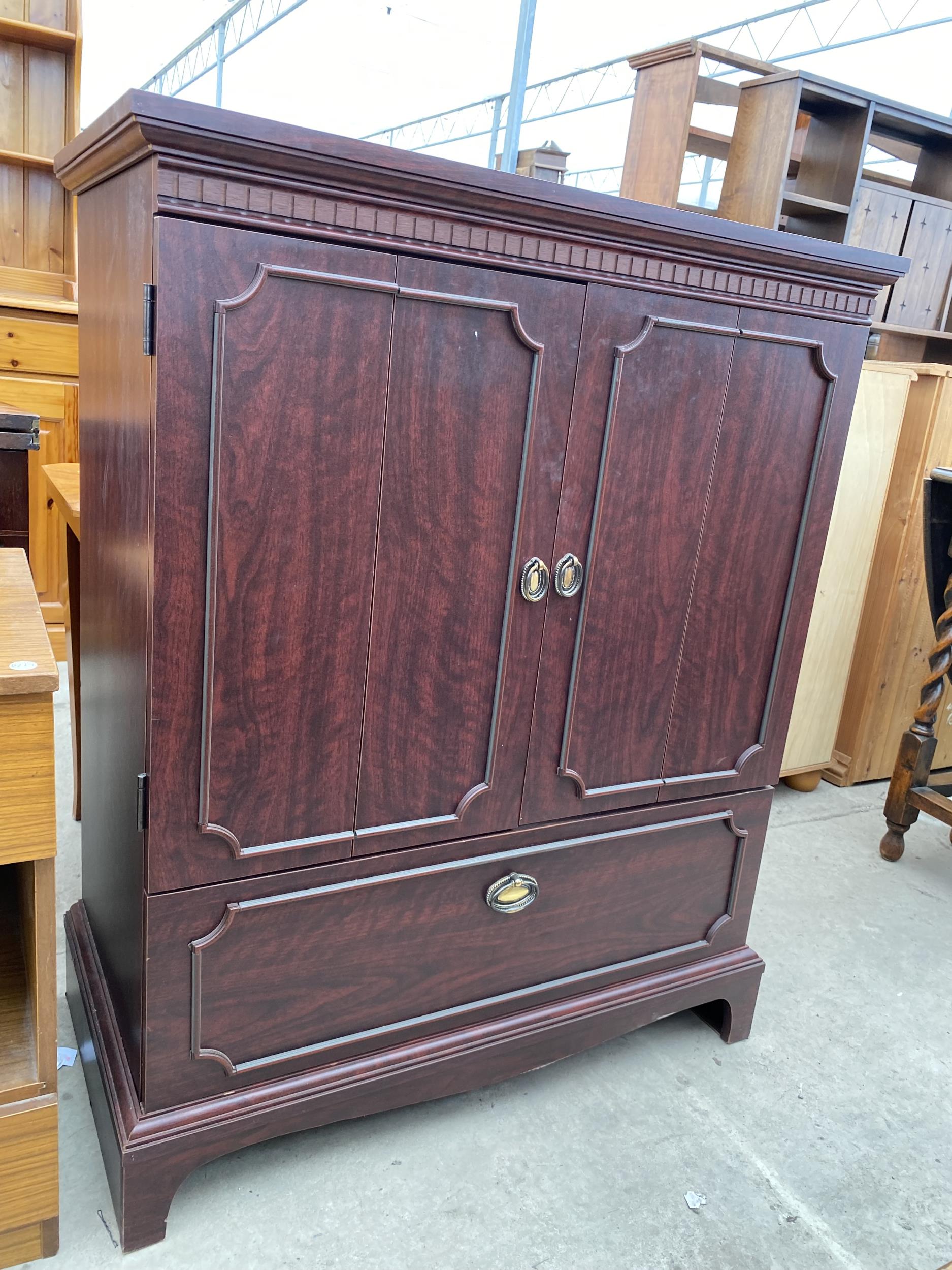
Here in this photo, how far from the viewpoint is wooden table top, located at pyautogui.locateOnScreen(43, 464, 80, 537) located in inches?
68.7

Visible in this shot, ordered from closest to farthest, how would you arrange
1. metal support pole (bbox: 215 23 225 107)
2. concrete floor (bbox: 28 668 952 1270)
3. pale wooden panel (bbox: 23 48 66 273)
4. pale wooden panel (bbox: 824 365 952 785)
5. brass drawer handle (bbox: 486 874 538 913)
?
concrete floor (bbox: 28 668 952 1270), brass drawer handle (bbox: 486 874 538 913), pale wooden panel (bbox: 824 365 952 785), pale wooden panel (bbox: 23 48 66 273), metal support pole (bbox: 215 23 225 107)

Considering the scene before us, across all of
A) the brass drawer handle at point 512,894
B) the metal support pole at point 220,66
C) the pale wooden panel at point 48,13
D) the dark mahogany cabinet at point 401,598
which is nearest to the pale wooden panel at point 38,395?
the pale wooden panel at point 48,13

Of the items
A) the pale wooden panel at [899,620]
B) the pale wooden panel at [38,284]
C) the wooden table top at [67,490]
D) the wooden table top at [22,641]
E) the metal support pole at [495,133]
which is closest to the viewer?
the wooden table top at [22,641]

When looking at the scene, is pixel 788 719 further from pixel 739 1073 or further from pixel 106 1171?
pixel 106 1171

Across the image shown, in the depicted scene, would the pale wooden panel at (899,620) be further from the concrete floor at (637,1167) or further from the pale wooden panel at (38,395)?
the pale wooden panel at (38,395)

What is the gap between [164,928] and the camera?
45.8 inches

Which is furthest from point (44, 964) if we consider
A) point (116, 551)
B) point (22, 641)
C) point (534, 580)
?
point (534, 580)

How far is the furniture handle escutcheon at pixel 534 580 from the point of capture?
1310mm

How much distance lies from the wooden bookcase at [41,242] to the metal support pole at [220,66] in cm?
641

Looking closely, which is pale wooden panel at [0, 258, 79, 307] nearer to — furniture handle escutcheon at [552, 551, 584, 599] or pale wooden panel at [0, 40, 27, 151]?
pale wooden panel at [0, 40, 27, 151]

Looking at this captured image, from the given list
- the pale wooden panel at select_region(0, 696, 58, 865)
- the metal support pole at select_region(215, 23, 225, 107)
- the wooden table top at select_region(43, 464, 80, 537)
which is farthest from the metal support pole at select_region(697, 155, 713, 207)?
the pale wooden panel at select_region(0, 696, 58, 865)

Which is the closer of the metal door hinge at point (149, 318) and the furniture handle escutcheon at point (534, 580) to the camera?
the metal door hinge at point (149, 318)

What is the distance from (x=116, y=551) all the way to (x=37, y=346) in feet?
8.05

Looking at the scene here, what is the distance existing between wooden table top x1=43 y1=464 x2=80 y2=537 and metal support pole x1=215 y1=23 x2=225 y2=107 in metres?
8.34
